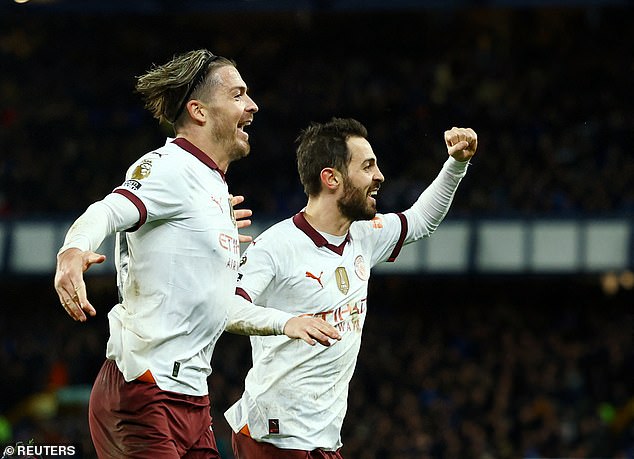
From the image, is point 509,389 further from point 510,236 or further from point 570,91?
point 570,91

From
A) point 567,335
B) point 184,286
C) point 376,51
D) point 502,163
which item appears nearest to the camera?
point 184,286

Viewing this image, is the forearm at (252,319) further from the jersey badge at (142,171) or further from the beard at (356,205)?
the beard at (356,205)

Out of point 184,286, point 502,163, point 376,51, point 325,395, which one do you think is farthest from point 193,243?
point 376,51

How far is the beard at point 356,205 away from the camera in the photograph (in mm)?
6305

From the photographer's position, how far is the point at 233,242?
16.3ft

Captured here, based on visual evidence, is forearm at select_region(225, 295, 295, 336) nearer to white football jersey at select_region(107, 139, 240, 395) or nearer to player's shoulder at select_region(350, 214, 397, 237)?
white football jersey at select_region(107, 139, 240, 395)

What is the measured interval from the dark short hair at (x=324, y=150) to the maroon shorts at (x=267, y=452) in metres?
1.41

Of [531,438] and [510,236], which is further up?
[510,236]

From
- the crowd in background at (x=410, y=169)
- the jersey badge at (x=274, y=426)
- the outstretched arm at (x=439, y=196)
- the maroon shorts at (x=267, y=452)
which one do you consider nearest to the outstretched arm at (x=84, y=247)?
the jersey badge at (x=274, y=426)

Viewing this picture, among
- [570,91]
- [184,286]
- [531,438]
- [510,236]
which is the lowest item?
[531,438]

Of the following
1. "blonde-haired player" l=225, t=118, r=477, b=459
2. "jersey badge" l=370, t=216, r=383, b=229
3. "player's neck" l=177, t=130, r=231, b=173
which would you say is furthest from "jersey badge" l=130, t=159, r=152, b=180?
"jersey badge" l=370, t=216, r=383, b=229

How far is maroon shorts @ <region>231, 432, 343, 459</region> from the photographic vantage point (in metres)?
5.96

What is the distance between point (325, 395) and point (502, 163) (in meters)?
19.6

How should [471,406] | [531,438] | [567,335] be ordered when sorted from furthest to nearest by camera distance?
[567,335]
[471,406]
[531,438]
